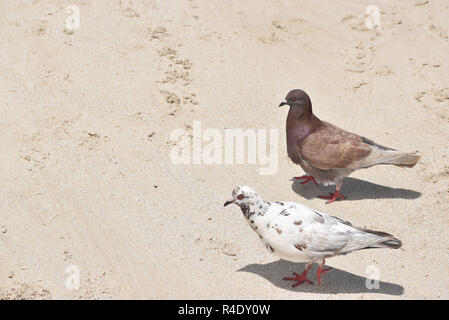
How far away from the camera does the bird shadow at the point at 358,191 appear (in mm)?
7168

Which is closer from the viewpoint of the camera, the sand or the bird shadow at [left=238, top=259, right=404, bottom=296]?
the bird shadow at [left=238, top=259, right=404, bottom=296]

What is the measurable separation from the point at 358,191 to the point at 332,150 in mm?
783

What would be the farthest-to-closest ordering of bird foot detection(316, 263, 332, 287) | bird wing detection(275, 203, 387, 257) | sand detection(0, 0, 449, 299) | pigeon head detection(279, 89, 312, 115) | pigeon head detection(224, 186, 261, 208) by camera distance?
pigeon head detection(279, 89, 312, 115) → sand detection(0, 0, 449, 299) → bird foot detection(316, 263, 332, 287) → pigeon head detection(224, 186, 261, 208) → bird wing detection(275, 203, 387, 257)

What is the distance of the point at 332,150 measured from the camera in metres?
6.90

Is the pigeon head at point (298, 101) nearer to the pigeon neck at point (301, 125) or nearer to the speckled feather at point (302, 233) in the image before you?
the pigeon neck at point (301, 125)

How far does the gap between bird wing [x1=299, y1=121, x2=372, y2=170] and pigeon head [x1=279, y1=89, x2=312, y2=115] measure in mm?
322

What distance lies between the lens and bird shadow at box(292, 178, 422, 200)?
7168 mm

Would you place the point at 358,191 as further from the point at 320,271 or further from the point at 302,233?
the point at 302,233

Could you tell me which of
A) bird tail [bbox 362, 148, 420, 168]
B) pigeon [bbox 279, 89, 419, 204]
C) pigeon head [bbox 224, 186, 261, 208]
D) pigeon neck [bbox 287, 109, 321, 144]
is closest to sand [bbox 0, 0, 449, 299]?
pigeon [bbox 279, 89, 419, 204]

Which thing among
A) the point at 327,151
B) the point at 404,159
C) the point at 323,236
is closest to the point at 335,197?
the point at 327,151

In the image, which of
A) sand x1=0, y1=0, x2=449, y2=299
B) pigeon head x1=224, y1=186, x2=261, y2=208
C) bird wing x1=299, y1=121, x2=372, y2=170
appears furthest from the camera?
bird wing x1=299, y1=121, x2=372, y2=170

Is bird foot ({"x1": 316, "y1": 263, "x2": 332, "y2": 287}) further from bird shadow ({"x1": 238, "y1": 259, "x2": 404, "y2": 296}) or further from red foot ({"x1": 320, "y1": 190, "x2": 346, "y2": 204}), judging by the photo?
red foot ({"x1": 320, "y1": 190, "x2": 346, "y2": 204})

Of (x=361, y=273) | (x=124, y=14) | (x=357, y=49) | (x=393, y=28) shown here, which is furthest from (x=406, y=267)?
(x=124, y=14)

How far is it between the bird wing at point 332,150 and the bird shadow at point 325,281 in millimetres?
1373
